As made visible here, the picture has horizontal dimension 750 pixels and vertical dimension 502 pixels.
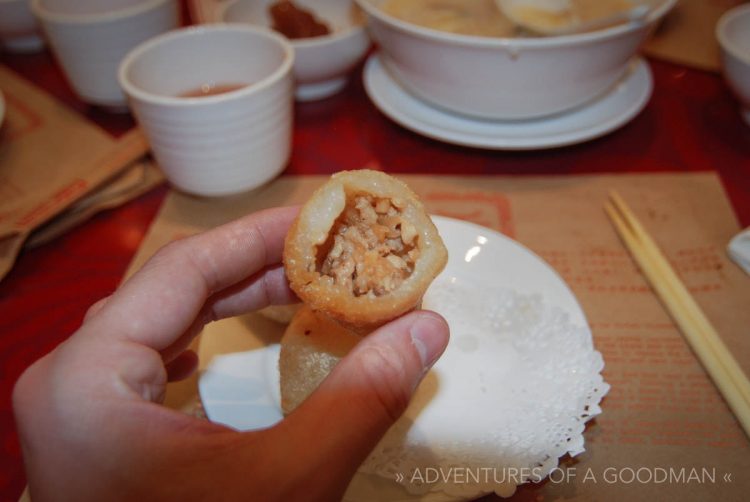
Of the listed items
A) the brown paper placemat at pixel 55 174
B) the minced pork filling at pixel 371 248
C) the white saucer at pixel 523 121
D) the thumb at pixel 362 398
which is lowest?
the brown paper placemat at pixel 55 174

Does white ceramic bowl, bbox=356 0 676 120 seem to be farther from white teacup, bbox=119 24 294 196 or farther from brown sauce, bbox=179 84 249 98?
brown sauce, bbox=179 84 249 98

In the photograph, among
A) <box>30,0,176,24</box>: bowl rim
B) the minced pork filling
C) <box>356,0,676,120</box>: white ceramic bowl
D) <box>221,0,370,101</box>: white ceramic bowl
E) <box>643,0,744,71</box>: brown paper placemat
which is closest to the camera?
the minced pork filling

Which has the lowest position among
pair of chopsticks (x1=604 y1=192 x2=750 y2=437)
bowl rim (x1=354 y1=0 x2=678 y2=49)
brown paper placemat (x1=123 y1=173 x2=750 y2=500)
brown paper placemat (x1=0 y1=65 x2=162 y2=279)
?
brown paper placemat (x1=123 y1=173 x2=750 y2=500)

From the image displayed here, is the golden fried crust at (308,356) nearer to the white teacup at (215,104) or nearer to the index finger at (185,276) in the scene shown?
the index finger at (185,276)

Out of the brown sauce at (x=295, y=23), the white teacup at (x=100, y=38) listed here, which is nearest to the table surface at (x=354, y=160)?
the white teacup at (x=100, y=38)

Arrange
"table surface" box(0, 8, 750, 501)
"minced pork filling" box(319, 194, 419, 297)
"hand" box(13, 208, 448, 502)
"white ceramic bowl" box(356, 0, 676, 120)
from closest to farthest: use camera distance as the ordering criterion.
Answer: "hand" box(13, 208, 448, 502), "minced pork filling" box(319, 194, 419, 297), "table surface" box(0, 8, 750, 501), "white ceramic bowl" box(356, 0, 676, 120)

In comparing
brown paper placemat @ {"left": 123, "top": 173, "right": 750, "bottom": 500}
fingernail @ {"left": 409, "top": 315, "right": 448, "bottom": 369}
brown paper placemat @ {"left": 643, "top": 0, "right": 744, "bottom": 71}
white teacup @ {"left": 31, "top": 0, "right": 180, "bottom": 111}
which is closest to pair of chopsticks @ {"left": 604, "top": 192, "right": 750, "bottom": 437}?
brown paper placemat @ {"left": 123, "top": 173, "right": 750, "bottom": 500}

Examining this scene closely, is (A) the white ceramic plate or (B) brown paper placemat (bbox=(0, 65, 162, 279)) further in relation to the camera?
(B) brown paper placemat (bbox=(0, 65, 162, 279))

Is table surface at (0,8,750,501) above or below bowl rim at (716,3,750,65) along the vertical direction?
below
